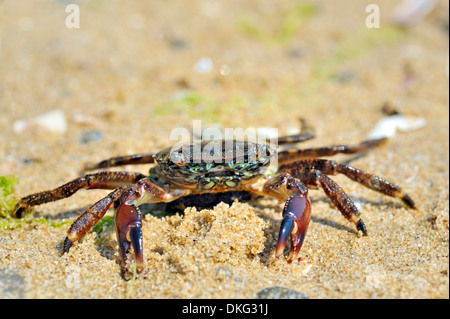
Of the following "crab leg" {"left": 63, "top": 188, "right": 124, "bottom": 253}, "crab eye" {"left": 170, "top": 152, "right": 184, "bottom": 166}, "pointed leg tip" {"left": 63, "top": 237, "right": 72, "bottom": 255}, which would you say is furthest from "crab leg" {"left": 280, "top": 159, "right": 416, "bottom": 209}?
"pointed leg tip" {"left": 63, "top": 237, "right": 72, "bottom": 255}

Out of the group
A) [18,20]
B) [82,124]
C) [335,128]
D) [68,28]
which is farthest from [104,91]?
[335,128]

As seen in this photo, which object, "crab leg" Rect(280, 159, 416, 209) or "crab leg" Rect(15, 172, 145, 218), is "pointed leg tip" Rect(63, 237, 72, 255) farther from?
"crab leg" Rect(280, 159, 416, 209)

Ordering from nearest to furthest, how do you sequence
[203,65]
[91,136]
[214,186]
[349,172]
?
[214,186]
[349,172]
[91,136]
[203,65]

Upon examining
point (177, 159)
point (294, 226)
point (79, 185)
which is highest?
point (177, 159)

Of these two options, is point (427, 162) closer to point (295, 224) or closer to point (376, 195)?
point (376, 195)

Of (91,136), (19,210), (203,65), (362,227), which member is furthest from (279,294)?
(203,65)

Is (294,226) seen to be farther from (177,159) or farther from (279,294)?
(177,159)
